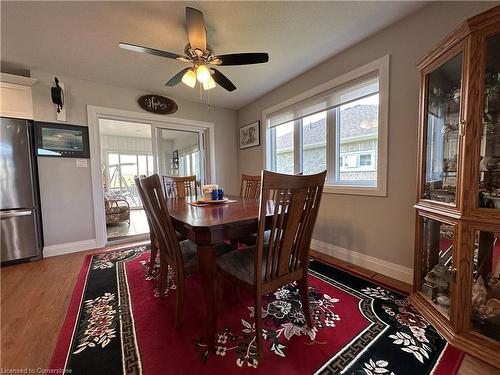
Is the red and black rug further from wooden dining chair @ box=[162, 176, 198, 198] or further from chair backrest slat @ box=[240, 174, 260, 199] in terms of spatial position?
wooden dining chair @ box=[162, 176, 198, 198]

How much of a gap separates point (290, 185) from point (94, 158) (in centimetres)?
299

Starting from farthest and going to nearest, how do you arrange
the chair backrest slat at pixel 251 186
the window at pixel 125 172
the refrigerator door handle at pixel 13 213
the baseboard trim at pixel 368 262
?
the window at pixel 125 172 → the chair backrest slat at pixel 251 186 → the refrigerator door handle at pixel 13 213 → the baseboard trim at pixel 368 262

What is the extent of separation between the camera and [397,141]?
1.85 m

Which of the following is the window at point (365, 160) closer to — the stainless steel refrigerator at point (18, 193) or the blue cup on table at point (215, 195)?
the blue cup on table at point (215, 195)

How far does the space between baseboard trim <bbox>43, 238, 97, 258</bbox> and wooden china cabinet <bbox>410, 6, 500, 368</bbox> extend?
3660 millimetres

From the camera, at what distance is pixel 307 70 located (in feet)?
8.54

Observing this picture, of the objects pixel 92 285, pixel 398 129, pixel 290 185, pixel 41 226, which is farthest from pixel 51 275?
pixel 398 129

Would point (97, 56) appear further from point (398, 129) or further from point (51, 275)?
point (398, 129)

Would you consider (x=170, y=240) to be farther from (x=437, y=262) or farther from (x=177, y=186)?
(x=437, y=262)

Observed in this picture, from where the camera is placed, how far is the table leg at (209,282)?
3.45ft

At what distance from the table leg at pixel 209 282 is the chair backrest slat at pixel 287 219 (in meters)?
0.23

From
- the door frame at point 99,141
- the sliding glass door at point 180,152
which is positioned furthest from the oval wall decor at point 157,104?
the sliding glass door at point 180,152

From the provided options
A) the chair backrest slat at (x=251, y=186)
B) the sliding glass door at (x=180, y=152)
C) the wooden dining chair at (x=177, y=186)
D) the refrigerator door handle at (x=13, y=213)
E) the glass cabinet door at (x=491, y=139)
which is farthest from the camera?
the sliding glass door at (x=180, y=152)

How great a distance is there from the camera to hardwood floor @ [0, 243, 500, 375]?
111 cm
